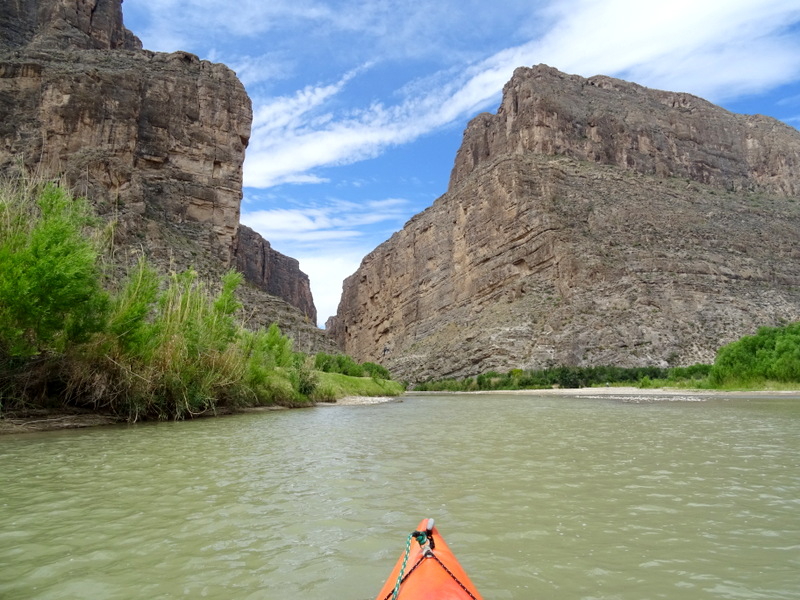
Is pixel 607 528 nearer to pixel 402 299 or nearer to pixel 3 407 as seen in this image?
pixel 3 407

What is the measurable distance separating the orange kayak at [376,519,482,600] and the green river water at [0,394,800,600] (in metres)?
0.64

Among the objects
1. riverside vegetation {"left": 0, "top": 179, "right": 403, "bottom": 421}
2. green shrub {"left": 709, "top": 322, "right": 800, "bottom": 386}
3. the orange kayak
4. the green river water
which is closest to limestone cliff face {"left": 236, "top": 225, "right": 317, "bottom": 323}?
green shrub {"left": 709, "top": 322, "right": 800, "bottom": 386}

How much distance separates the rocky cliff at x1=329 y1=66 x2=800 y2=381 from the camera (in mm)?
55188

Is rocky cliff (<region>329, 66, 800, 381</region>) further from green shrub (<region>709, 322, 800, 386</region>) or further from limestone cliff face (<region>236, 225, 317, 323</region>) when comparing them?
limestone cliff face (<region>236, 225, 317, 323</region>)

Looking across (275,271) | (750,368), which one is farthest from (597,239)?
(275,271)

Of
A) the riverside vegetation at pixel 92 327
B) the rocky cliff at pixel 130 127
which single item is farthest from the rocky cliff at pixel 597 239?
the riverside vegetation at pixel 92 327

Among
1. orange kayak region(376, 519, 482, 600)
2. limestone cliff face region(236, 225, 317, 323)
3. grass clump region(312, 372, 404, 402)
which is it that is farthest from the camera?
limestone cliff face region(236, 225, 317, 323)

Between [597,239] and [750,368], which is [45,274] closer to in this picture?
[750,368]

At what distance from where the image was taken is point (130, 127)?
51.5m

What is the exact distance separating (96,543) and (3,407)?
29.4 feet

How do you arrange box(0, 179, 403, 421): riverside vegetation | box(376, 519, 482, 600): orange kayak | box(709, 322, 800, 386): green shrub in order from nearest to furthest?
1. box(376, 519, 482, 600): orange kayak
2. box(0, 179, 403, 421): riverside vegetation
3. box(709, 322, 800, 386): green shrub

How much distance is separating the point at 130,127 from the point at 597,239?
51.3 meters

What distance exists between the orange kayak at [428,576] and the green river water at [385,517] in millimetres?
637

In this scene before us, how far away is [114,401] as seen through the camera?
13133 mm
